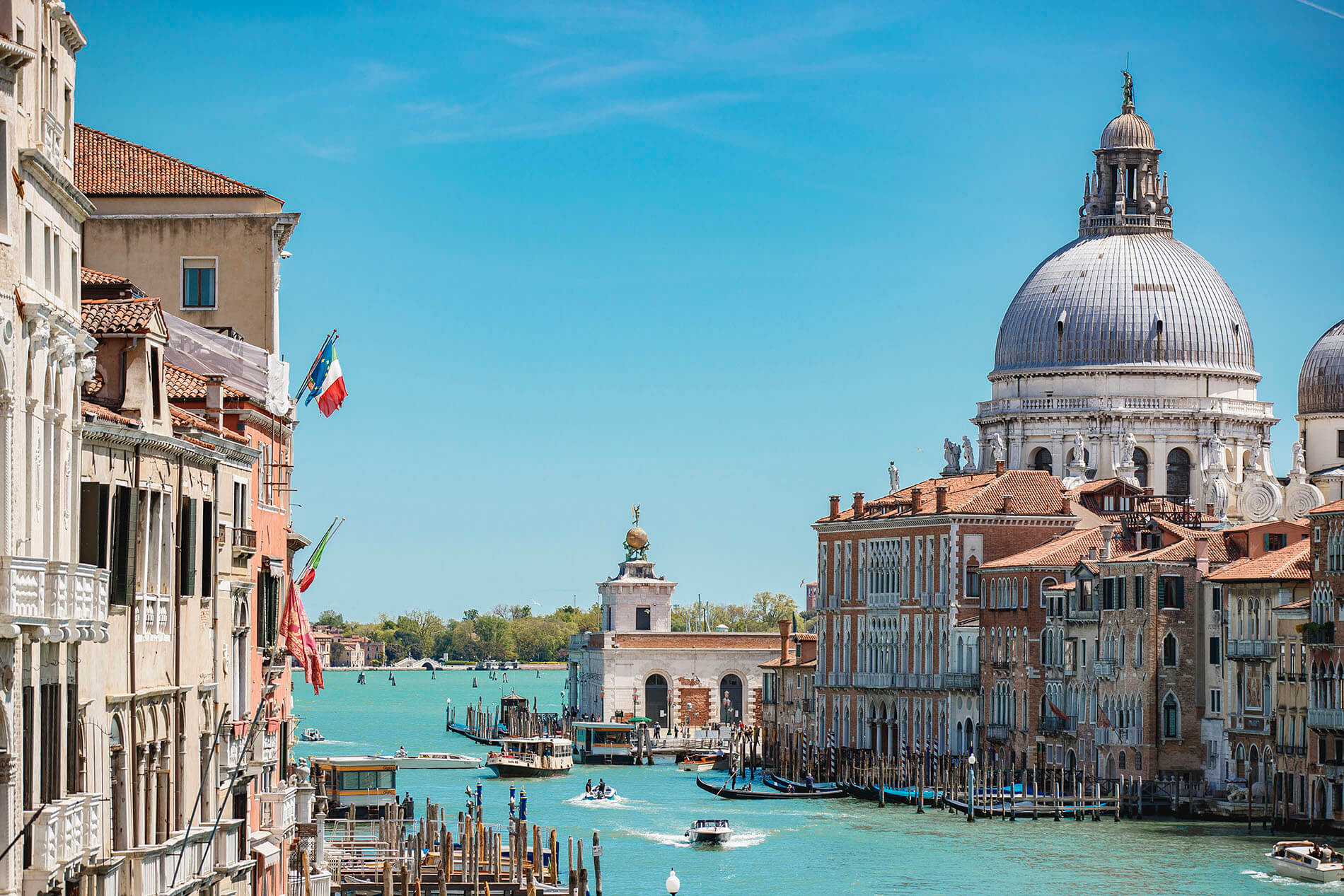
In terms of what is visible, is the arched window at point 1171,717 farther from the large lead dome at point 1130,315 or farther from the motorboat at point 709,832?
the large lead dome at point 1130,315

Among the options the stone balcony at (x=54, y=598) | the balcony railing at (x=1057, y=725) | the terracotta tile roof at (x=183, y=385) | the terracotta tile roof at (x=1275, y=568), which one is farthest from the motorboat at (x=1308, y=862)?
the stone balcony at (x=54, y=598)

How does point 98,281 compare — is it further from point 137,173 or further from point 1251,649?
point 1251,649

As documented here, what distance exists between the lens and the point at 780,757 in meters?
77.8

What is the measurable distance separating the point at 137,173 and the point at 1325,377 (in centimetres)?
5933

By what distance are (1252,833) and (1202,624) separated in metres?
6.82

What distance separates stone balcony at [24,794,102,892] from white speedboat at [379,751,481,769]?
62.9 m

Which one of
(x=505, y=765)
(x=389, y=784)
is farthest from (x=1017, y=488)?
(x=389, y=784)

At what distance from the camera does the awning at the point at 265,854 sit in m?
23.8

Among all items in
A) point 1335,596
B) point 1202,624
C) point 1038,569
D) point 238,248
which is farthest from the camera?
point 1038,569

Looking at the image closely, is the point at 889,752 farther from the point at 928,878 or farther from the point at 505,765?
the point at 928,878

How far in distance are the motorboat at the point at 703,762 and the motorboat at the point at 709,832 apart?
27.3 meters

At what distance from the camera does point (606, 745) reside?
8712 centimetres

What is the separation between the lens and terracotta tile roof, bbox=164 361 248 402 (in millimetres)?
23062

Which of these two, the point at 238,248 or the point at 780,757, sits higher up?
the point at 238,248
